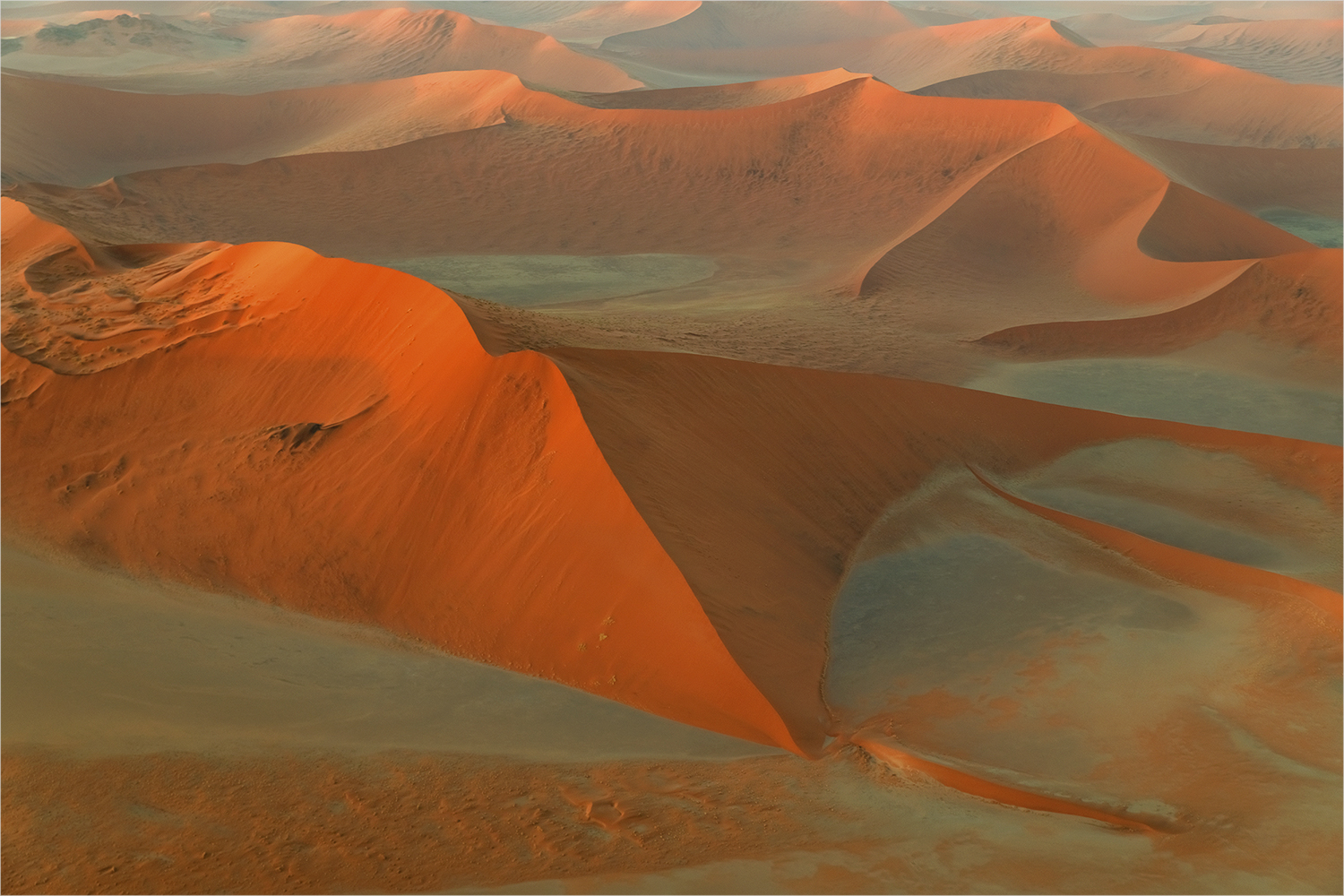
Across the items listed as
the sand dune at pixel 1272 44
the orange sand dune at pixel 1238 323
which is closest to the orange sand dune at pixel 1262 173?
the orange sand dune at pixel 1238 323

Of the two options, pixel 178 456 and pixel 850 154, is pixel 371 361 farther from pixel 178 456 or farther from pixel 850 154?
pixel 850 154

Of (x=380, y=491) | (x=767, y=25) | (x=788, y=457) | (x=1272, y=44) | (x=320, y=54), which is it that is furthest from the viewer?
(x=767, y=25)

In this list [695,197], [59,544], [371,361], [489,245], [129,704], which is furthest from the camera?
[695,197]

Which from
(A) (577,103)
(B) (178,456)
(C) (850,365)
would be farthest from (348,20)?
(B) (178,456)

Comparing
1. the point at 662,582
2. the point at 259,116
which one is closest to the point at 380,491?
the point at 662,582

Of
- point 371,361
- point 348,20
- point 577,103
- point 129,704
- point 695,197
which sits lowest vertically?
point 129,704

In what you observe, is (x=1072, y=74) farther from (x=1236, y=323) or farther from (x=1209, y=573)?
(x=1209, y=573)
